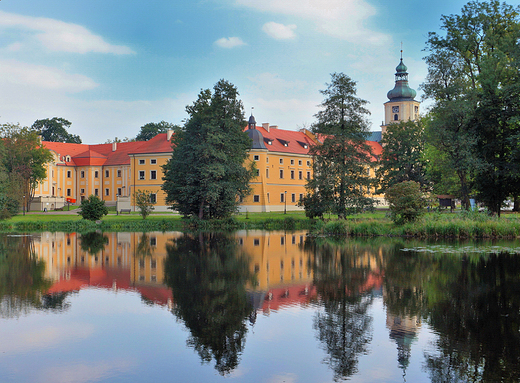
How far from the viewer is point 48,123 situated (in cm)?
9956

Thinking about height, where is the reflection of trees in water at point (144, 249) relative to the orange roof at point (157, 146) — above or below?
below

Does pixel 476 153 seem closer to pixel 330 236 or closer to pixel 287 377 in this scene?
pixel 330 236

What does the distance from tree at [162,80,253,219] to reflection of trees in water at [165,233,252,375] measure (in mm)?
19513

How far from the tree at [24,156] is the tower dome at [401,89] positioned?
2510 inches

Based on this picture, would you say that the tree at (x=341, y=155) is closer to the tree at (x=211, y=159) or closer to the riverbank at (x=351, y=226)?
the riverbank at (x=351, y=226)

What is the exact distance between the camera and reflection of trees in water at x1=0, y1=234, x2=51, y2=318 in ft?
35.9

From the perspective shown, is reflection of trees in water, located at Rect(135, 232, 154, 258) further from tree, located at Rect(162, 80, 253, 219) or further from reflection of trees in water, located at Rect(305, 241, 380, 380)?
tree, located at Rect(162, 80, 253, 219)

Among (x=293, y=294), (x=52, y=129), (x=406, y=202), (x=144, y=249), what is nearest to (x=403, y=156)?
(x=406, y=202)

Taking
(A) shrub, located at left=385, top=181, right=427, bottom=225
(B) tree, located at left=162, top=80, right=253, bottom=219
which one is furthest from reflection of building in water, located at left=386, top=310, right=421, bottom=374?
(B) tree, located at left=162, top=80, right=253, bottom=219

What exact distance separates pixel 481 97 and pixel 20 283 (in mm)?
29780

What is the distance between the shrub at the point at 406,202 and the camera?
97.5ft

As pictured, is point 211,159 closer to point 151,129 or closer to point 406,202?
point 406,202

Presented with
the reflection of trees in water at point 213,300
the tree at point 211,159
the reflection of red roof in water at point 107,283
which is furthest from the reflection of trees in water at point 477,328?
the tree at point 211,159

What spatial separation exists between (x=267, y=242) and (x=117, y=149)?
64432 mm
